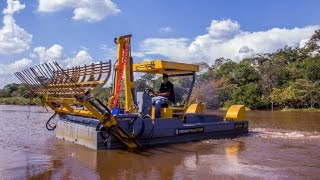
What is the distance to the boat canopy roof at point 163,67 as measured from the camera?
1183 cm

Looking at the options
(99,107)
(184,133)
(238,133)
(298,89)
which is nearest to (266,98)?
(298,89)

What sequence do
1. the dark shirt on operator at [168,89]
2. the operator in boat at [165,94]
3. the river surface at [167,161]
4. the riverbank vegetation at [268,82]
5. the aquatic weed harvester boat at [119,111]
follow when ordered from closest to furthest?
the river surface at [167,161] → the aquatic weed harvester boat at [119,111] → the operator in boat at [165,94] → the dark shirt on operator at [168,89] → the riverbank vegetation at [268,82]

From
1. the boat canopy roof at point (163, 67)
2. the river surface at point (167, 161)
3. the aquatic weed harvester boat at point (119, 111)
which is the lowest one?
the river surface at point (167, 161)

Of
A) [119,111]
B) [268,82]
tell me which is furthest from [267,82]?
[119,111]

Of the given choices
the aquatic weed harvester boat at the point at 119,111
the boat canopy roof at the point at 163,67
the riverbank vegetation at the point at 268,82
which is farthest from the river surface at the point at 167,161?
the riverbank vegetation at the point at 268,82

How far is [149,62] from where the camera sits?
12117 mm

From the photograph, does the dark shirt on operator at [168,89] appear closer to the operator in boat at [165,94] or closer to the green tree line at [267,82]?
the operator in boat at [165,94]

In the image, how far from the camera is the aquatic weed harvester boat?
978 cm

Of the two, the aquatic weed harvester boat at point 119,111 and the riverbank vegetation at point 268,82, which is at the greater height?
the riverbank vegetation at point 268,82

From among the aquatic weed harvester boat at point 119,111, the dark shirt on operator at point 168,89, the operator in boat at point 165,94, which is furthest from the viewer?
the dark shirt on operator at point 168,89

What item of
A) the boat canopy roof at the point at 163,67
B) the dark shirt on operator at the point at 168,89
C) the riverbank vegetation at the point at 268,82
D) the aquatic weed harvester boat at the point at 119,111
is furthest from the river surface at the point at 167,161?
the riverbank vegetation at the point at 268,82

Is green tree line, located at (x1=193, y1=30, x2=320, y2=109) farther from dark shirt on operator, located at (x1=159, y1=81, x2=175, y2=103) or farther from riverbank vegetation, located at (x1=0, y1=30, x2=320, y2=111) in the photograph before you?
dark shirt on operator, located at (x1=159, y1=81, x2=175, y2=103)

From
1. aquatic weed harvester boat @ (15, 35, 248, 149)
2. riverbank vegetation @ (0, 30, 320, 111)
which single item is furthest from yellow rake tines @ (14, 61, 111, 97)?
riverbank vegetation @ (0, 30, 320, 111)

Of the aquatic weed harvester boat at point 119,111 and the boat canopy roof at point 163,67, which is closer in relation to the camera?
the aquatic weed harvester boat at point 119,111
